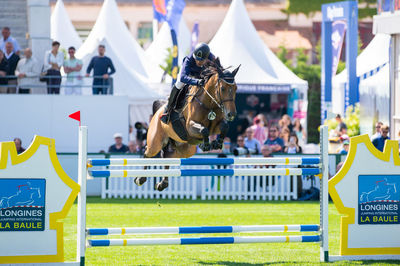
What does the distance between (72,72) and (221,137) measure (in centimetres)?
1066

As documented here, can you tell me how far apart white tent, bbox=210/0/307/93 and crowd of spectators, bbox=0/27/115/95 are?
8.46 metres

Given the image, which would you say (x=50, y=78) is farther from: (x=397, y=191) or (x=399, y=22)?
(x=397, y=191)

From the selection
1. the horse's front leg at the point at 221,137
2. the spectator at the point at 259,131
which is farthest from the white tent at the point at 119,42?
the horse's front leg at the point at 221,137

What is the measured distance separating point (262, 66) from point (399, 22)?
31.3ft

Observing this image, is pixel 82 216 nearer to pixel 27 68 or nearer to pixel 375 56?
pixel 27 68

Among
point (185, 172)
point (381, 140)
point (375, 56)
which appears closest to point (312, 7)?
point (375, 56)

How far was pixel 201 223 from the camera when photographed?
13.9 meters

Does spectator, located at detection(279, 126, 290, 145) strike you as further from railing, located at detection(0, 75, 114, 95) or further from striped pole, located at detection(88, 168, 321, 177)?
striped pole, located at detection(88, 168, 321, 177)

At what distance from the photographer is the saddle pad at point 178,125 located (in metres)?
11.4

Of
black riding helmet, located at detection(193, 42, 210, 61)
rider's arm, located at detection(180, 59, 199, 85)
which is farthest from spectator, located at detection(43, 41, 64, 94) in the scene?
black riding helmet, located at detection(193, 42, 210, 61)

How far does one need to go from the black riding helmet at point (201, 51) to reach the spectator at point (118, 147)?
894 centimetres

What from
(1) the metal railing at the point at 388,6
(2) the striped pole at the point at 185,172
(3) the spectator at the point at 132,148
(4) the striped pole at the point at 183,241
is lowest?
(4) the striped pole at the point at 183,241

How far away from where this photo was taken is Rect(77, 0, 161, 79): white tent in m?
29.5

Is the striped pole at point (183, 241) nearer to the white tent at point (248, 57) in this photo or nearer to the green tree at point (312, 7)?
the white tent at point (248, 57)
